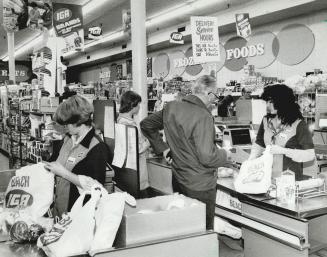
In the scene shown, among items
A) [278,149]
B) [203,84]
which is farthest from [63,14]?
[278,149]

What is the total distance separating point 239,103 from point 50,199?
4699mm

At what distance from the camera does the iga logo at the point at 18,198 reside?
2.44 m

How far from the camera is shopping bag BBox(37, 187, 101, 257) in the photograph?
6.14ft

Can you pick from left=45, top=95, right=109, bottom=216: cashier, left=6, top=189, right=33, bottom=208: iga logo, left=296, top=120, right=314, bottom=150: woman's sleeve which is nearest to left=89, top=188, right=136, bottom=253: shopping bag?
left=45, top=95, right=109, bottom=216: cashier

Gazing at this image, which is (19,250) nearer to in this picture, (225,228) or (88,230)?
(88,230)

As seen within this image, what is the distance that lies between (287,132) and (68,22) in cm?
627

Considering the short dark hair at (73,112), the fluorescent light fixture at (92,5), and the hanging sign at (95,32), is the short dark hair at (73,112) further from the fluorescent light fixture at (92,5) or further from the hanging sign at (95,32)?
the hanging sign at (95,32)

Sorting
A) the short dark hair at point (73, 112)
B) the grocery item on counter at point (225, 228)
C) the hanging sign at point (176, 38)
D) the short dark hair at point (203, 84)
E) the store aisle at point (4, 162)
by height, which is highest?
the hanging sign at point (176, 38)

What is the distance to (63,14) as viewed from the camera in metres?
8.44

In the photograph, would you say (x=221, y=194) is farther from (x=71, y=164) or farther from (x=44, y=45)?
(x=44, y=45)

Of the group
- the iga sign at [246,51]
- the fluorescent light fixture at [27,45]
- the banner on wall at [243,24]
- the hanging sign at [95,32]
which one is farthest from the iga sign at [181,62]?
the fluorescent light fixture at [27,45]

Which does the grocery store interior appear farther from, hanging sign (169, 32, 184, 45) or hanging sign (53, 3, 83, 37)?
hanging sign (169, 32, 184, 45)

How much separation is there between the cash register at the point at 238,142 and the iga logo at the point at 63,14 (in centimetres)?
508

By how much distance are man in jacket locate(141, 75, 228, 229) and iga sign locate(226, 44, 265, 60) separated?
921 centimetres
